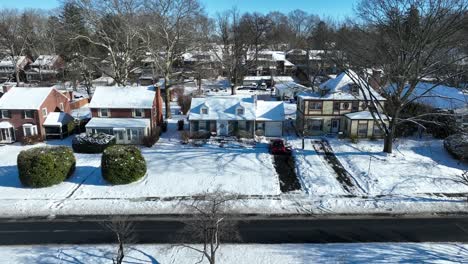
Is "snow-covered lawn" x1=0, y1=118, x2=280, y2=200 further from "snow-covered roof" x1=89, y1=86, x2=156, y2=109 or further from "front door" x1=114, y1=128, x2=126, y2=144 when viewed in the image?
"snow-covered roof" x1=89, y1=86, x2=156, y2=109

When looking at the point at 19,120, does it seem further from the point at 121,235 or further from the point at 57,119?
the point at 121,235

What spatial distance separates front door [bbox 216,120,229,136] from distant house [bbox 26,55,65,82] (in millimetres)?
47298

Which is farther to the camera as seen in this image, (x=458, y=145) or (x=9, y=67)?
(x=9, y=67)

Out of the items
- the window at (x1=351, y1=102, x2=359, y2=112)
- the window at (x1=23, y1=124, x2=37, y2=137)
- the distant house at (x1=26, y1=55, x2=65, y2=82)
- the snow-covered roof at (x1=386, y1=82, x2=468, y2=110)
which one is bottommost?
the window at (x1=23, y1=124, x2=37, y2=137)

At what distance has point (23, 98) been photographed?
39.7 m

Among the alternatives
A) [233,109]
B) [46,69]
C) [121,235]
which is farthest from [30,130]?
[46,69]

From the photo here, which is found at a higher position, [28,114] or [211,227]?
[28,114]

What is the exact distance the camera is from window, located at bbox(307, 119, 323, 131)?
40125mm

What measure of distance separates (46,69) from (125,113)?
1963 inches

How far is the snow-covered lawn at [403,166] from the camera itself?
27297mm

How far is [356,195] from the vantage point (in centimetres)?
2611

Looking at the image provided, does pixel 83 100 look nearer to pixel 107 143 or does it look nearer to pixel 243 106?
pixel 107 143

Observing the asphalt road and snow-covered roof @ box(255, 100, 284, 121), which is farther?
snow-covered roof @ box(255, 100, 284, 121)

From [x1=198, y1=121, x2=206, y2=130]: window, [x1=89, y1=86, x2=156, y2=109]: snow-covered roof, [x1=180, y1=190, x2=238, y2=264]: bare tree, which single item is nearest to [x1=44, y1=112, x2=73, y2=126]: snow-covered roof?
[x1=89, y1=86, x2=156, y2=109]: snow-covered roof
